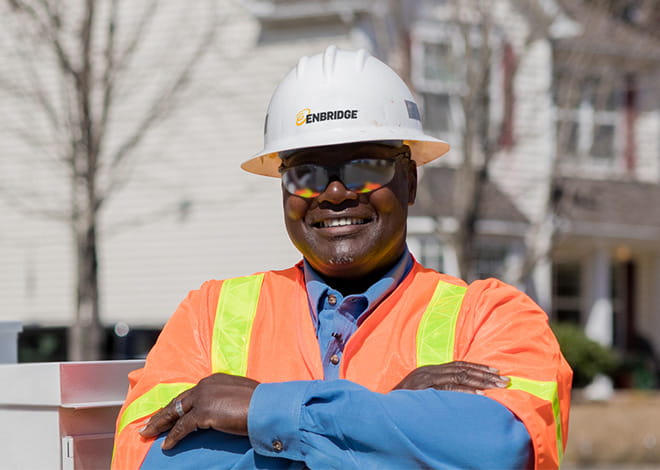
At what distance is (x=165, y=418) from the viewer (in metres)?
2.27

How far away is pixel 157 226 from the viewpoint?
1271 centimetres

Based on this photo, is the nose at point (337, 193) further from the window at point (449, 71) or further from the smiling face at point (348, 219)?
the window at point (449, 71)

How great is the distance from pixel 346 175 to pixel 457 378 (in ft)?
1.97

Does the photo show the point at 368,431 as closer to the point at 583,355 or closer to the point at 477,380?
the point at 477,380

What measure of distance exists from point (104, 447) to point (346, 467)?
36.2 inches

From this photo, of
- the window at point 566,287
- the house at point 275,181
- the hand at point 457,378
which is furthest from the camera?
the window at point 566,287

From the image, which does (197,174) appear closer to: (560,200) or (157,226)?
(157,226)

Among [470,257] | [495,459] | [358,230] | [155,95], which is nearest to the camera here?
[495,459]

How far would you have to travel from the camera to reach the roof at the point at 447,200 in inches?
415

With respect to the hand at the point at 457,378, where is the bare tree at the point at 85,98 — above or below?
above

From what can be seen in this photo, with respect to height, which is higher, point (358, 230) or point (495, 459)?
point (358, 230)

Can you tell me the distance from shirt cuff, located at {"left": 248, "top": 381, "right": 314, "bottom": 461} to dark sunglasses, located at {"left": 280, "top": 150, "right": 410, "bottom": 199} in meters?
0.55

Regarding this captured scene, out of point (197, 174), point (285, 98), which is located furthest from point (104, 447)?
point (197, 174)

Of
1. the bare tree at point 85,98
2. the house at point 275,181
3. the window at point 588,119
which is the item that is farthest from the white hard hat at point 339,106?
the window at point 588,119
